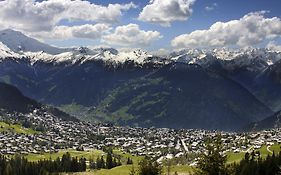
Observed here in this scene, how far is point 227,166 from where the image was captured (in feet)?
149


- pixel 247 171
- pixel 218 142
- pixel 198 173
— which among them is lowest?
pixel 247 171

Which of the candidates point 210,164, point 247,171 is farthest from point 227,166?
point 247,171

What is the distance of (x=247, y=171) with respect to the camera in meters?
142

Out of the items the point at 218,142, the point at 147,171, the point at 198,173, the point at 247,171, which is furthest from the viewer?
the point at 247,171

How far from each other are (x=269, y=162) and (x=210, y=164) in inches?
4176

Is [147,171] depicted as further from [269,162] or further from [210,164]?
[269,162]

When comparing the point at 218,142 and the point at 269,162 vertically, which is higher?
the point at 218,142

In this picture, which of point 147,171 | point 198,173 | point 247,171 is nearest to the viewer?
point 198,173

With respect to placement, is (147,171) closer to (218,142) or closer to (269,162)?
(218,142)

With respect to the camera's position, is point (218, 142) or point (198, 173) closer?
point (218, 142)

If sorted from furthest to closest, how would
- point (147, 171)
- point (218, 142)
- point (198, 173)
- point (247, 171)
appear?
point (247, 171), point (147, 171), point (198, 173), point (218, 142)

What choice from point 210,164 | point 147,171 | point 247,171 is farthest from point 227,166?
point 247,171

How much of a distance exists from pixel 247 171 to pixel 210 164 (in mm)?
102459

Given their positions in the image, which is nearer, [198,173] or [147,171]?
[198,173]
